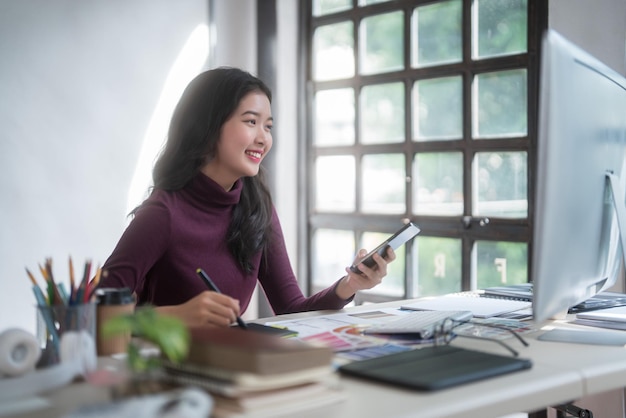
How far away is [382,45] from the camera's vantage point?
3.61m

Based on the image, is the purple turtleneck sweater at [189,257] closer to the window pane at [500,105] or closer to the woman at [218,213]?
the woman at [218,213]

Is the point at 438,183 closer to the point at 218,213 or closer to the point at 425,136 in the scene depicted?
the point at 425,136

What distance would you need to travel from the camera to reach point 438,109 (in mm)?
Result: 3375

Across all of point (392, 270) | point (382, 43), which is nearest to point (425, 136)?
point (382, 43)

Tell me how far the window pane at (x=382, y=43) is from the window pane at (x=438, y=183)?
0.48m

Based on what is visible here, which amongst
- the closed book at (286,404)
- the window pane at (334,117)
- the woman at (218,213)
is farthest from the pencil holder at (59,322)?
the window pane at (334,117)

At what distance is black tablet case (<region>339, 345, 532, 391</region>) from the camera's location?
106 cm

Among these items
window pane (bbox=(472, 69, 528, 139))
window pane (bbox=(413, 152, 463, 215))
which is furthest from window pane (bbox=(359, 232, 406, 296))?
window pane (bbox=(472, 69, 528, 139))

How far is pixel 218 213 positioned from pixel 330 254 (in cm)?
191

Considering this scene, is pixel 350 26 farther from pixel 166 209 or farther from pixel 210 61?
pixel 166 209

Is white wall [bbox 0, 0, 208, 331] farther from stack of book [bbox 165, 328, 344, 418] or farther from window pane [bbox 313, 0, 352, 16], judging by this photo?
stack of book [bbox 165, 328, 344, 418]

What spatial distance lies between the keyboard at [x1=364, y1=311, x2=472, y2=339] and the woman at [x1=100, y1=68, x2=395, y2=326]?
0.30 m

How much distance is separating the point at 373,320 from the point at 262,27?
258 cm

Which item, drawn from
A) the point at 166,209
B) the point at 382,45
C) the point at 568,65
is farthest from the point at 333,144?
the point at 568,65
